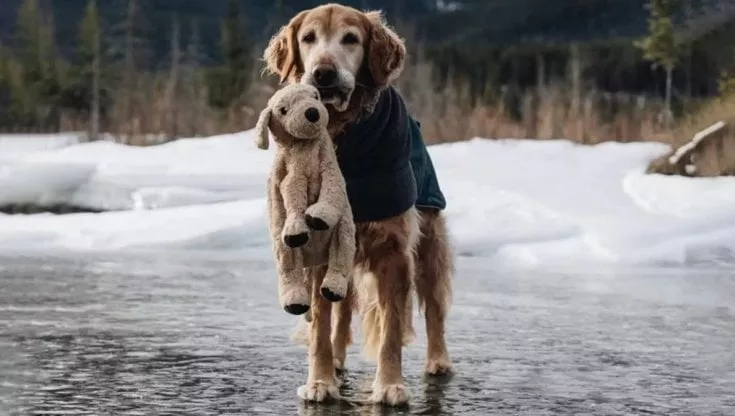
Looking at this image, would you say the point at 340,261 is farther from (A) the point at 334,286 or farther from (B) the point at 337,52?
(B) the point at 337,52

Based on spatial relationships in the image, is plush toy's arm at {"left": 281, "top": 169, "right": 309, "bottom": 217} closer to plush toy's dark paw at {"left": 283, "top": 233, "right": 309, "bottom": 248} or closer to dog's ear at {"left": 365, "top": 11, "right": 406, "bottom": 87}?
plush toy's dark paw at {"left": 283, "top": 233, "right": 309, "bottom": 248}

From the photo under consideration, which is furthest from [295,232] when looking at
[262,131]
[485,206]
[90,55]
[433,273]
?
[90,55]

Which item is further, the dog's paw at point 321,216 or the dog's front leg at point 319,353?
the dog's front leg at point 319,353

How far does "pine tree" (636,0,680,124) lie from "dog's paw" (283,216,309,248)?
16.9 meters

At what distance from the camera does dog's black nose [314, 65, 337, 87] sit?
4617mm

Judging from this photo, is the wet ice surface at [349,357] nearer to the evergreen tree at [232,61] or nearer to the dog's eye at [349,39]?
the dog's eye at [349,39]

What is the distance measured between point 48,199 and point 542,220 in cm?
633

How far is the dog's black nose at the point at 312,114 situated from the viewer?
14.6ft

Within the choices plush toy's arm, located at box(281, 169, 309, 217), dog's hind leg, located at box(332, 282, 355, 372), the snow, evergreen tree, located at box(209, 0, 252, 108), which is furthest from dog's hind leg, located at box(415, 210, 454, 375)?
evergreen tree, located at box(209, 0, 252, 108)

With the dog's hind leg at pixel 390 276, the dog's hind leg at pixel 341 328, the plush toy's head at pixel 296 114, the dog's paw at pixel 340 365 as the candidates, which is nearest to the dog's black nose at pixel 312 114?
the plush toy's head at pixel 296 114

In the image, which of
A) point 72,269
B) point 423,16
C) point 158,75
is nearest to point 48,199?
point 72,269

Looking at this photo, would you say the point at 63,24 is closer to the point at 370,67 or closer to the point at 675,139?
the point at 675,139

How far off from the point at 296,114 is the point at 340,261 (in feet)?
1.80

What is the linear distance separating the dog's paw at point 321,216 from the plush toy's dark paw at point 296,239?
0.05m
